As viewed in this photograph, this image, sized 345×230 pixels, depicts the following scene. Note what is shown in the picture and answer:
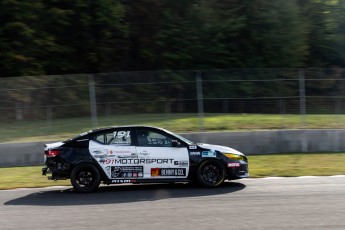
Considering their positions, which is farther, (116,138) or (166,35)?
(166,35)

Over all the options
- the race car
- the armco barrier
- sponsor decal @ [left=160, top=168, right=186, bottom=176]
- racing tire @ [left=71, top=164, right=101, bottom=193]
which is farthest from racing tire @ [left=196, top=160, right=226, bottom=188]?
the armco barrier

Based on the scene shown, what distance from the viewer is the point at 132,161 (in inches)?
453

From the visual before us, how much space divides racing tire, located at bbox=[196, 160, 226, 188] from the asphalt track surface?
25 centimetres

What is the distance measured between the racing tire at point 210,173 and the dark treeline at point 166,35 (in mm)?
16664

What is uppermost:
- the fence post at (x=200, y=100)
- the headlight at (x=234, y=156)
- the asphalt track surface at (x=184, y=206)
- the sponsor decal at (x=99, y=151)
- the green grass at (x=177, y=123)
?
the fence post at (x=200, y=100)

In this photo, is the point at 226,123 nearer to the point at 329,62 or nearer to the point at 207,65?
the point at 207,65

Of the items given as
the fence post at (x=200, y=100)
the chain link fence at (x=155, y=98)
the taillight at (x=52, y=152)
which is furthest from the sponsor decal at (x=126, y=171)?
the fence post at (x=200, y=100)

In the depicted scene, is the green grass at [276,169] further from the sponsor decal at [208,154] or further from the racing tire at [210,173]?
the sponsor decal at [208,154]

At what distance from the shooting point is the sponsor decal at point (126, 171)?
11.5 meters

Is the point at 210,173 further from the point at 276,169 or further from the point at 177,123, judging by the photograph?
the point at 177,123

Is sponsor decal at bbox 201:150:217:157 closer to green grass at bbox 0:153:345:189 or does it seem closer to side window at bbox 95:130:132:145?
side window at bbox 95:130:132:145

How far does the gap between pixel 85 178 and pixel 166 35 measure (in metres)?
18.2

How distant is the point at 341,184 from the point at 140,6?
21781 millimetres

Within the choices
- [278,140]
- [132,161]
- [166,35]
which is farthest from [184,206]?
[166,35]
